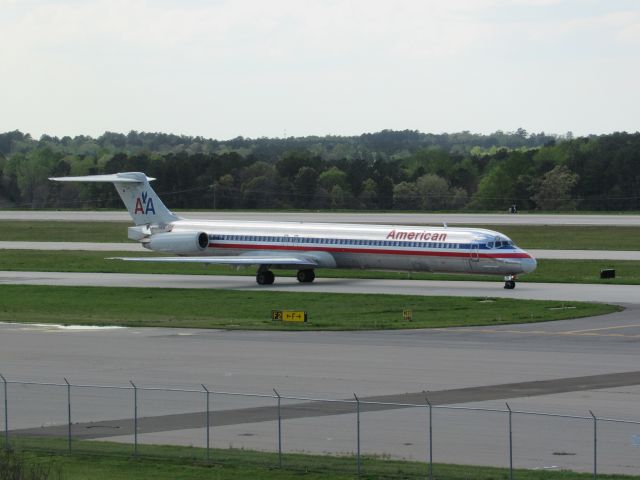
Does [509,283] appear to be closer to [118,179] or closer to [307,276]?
[307,276]

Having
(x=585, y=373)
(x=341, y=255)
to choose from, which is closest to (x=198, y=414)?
(x=585, y=373)

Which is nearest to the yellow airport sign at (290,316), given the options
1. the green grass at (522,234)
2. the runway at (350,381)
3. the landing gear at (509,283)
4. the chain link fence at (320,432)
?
the runway at (350,381)

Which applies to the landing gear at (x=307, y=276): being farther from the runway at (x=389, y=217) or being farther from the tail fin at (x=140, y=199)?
the runway at (x=389, y=217)

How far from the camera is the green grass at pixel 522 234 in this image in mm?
95562

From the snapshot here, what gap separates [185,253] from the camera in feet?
226

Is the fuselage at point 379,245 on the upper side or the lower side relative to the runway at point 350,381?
upper

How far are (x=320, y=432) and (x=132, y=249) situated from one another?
67.5 m

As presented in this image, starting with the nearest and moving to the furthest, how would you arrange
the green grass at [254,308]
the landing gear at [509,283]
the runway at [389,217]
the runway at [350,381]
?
1. the runway at [350,381]
2. the green grass at [254,308]
3. the landing gear at [509,283]
4. the runway at [389,217]

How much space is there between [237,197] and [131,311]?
119595 millimetres

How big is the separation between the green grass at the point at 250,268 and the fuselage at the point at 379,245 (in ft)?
16.1

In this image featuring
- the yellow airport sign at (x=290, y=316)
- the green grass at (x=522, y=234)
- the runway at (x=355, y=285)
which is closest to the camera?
the yellow airport sign at (x=290, y=316)

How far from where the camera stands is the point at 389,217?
131 metres

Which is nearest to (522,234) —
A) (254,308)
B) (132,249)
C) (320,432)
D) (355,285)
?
(132,249)

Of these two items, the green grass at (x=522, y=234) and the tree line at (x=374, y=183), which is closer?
the green grass at (x=522, y=234)
